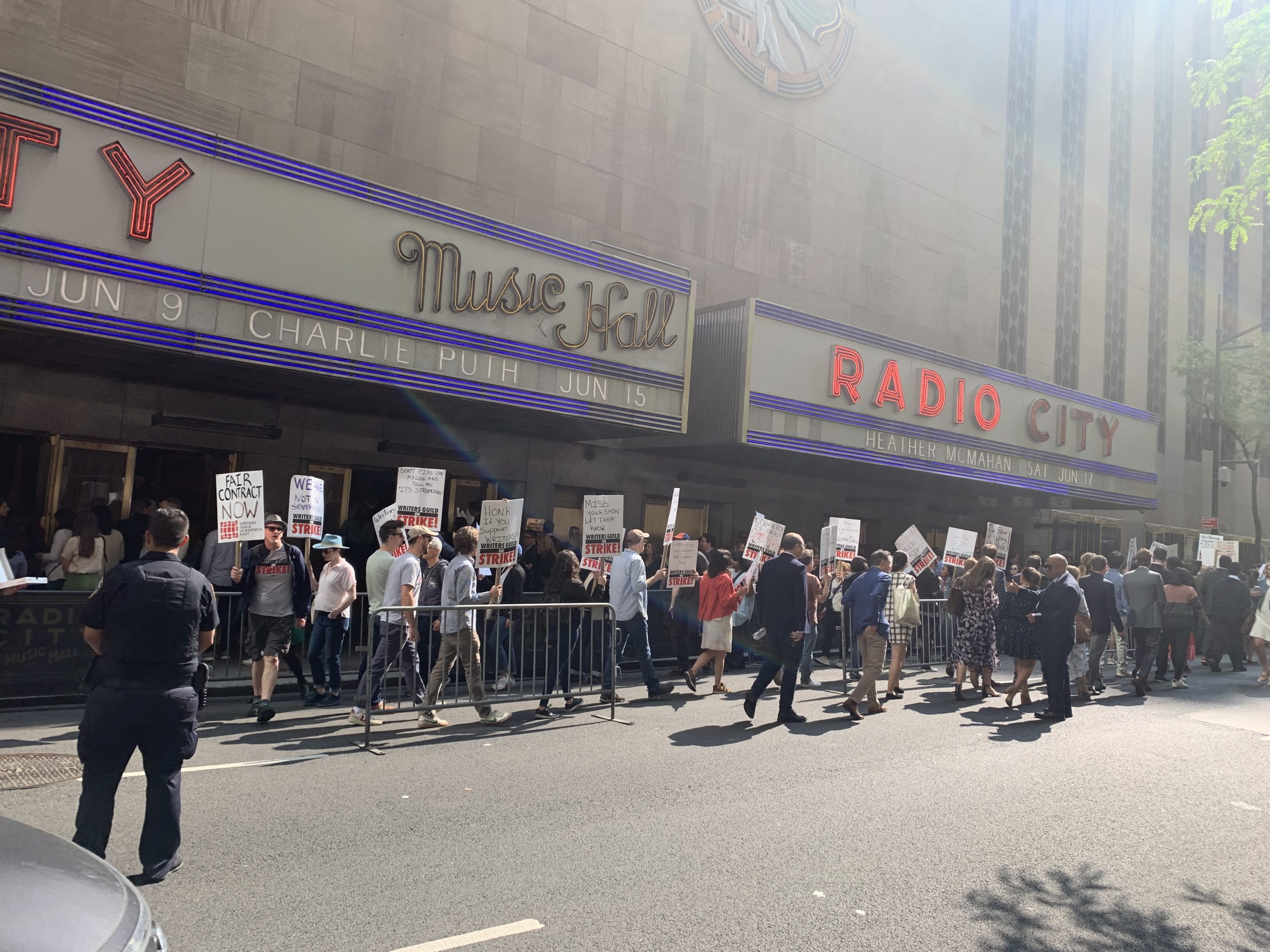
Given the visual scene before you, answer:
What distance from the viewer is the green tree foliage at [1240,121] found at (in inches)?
384

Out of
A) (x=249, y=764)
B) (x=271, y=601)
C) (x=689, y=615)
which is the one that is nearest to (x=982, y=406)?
(x=689, y=615)

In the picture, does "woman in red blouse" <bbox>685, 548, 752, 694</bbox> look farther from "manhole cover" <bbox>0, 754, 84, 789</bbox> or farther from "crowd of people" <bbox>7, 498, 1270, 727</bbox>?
"manhole cover" <bbox>0, 754, 84, 789</bbox>

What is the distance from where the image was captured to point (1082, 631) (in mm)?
12062

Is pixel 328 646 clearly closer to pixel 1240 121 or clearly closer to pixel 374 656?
pixel 374 656

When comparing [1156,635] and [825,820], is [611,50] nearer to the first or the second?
[1156,635]

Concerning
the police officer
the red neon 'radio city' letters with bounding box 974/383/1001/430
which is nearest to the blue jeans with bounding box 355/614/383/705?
the police officer

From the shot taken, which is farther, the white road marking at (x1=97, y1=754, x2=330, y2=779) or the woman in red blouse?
the woman in red blouse

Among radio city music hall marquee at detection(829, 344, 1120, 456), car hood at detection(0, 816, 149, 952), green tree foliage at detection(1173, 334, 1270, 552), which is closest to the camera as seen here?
car hood at detection(0, 816, 149, 952)

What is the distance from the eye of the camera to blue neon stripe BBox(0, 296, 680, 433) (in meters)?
10.7

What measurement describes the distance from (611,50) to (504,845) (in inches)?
674

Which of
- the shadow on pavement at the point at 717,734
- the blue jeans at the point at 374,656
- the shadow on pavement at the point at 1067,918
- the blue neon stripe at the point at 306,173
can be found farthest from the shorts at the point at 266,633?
the shadow on pavement at the point at 1067,918

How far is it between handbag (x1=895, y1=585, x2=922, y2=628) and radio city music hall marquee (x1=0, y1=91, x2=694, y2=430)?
5.72m

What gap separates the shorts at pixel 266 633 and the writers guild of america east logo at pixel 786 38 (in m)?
16.8

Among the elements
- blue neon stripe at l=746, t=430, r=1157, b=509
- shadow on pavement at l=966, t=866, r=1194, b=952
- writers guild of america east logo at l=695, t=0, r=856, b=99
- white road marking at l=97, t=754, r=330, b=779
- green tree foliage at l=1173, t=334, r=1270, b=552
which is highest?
writers guild of america east logo at l=695, t=0, r=856, b=99
